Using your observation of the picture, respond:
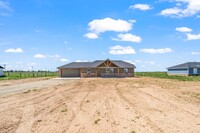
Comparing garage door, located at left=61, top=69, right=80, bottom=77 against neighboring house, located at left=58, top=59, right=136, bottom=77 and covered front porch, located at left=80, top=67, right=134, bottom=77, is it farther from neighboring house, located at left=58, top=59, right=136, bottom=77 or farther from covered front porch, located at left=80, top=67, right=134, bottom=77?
covered front porch, located at left=80, top=67, right=134, bottom=77

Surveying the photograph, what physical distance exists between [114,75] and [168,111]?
141 ft

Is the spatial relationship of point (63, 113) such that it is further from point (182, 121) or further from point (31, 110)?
point (182, 121)

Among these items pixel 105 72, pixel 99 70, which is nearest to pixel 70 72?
pixel 99 70

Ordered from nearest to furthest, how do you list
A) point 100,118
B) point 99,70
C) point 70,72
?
point 100,118 → point 99,70 → point 70,72

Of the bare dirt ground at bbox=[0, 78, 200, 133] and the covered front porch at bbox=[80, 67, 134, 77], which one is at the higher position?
the covered front porch at bbox=[80, 67, 134, 77]

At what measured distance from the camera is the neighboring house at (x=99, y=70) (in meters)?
55.6

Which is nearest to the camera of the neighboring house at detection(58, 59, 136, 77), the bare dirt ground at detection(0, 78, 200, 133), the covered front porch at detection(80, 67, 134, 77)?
the bare dirt ground at detection(0, 78, 200, 133)

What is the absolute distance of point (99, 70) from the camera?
185 feet

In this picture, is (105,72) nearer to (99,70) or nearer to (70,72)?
(99,70)

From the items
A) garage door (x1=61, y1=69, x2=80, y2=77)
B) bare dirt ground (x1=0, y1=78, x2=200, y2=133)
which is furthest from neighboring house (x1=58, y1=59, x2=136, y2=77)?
bare dirt ground (x1=0, y1=78, x2=200, y2=133)

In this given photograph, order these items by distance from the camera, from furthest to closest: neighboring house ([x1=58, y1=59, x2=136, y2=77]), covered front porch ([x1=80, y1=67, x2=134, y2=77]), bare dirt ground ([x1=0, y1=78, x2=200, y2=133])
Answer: covered front porch ([x1=80, y1=67, x2=134, y2=77])
neighboring house ([x1=58, y1=59, x2=136, y2=77])
bare dirt ground ([x1=0, y1=78, x2=200, y2=133])

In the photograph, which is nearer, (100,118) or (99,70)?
(100,118)

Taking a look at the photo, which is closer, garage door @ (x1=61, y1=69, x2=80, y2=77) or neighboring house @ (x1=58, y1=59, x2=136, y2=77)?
neighboring house @ (x1=58, y1=59, x2=136, y2=77)

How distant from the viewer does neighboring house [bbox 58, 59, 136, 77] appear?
55594 millimetres
